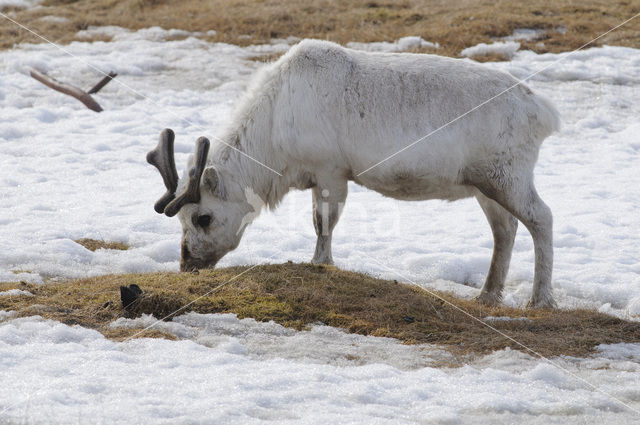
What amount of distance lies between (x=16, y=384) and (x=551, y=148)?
11237 millimetres

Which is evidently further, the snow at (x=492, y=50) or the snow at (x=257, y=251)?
the snow at (x=492, y=50)

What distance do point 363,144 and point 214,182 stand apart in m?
1.46

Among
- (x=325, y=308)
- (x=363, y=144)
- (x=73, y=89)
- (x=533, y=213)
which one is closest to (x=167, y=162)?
(x=363, y=144)

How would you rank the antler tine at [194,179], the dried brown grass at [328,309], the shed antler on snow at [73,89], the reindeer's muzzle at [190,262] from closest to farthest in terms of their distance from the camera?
the dried brown grass at [328,309] → the antler tine at [194,179] → the reindeer's muzzle at [190,262] → the shed antler on snow at [73,89]

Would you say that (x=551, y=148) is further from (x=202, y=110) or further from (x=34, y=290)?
(x=34, y=290)

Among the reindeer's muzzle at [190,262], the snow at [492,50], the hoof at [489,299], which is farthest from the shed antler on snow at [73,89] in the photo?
the hoof at [489,299]

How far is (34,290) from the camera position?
265 inches

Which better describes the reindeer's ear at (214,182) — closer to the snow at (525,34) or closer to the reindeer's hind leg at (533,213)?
the reindeer's hind leg at (533,213)

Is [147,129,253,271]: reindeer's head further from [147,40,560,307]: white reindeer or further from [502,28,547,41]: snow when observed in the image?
[502,28,547,41]: snow

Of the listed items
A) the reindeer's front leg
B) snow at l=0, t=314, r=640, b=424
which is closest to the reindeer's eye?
the reindeer's front leg

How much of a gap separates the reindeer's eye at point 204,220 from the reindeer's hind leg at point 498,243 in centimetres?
269

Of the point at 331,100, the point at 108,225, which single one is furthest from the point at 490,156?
the point at 108,225

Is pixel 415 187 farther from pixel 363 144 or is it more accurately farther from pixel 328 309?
pixel 328 309

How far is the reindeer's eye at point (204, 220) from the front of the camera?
25.2 ft
